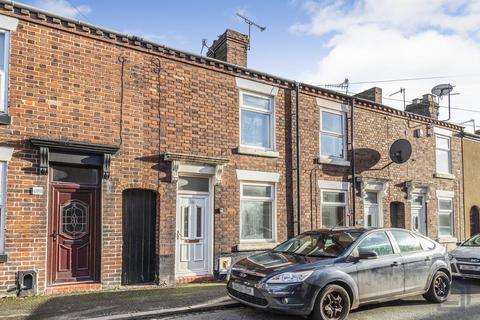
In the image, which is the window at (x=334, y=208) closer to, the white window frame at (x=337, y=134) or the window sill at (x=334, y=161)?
the window sill at (x=334, y=161)

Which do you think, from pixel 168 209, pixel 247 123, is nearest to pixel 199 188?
pixel 168 209

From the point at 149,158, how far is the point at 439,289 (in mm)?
6747

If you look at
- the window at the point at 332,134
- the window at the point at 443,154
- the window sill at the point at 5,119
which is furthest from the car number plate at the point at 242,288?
the window at the point at 443,154

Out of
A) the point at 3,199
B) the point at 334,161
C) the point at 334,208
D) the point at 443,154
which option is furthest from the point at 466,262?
the point at 3,199

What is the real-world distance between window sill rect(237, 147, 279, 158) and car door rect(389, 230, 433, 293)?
14.5 ft

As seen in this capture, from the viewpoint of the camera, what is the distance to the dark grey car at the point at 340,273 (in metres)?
6.41

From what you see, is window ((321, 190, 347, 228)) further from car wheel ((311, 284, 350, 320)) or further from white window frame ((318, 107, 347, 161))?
car wheel ((311, 284, 350, 320))

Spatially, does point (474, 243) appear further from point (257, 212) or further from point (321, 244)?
point (321, 244)

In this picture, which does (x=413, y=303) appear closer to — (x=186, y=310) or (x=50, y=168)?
(x=186, y=310)

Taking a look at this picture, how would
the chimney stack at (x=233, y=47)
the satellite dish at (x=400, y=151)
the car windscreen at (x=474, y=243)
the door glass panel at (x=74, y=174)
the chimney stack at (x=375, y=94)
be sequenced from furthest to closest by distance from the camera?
1. the chimney stack at (x=375, y=94)
2. the satellite dish at (x=400, y=151)
3. the chimney stack at (x=233, y=47)
4. the car windscreen at (x=474, y=243)
5. the door glass panel at (x=74, y=174)

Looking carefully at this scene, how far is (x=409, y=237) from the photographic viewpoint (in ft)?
27.3

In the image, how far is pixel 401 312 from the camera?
7.44 m

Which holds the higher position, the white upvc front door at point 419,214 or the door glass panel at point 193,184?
the door glass panel at point 193,184

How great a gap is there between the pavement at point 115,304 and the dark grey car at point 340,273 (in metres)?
1.12
